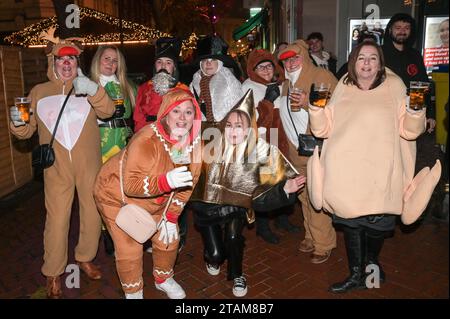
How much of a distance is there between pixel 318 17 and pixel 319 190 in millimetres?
5974

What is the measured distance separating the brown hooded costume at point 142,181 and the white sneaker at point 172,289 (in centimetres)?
40

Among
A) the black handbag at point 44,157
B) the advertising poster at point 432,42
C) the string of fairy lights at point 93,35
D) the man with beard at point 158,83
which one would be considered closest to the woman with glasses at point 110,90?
→ the man with beard at point 158,83

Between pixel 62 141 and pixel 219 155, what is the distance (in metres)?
1.37

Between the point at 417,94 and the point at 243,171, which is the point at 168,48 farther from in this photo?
the point at 417,94

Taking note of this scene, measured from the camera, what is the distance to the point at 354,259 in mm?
3641

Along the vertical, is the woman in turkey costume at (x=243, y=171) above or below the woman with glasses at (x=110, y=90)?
below

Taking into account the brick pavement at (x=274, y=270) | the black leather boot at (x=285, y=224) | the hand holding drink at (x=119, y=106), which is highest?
the hand holding drink at (x=119, y=106)

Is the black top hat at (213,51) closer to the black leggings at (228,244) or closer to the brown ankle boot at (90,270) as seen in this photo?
the black leggings at (228,244)

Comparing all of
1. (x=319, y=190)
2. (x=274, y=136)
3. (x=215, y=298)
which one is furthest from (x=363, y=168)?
(x=215, y=298)

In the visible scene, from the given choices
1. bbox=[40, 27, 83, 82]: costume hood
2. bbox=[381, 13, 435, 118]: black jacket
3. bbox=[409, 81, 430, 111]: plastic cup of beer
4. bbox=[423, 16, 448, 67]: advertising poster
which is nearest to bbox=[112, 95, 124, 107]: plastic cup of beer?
bbox=[40, 27, 83, 82]: costume hood

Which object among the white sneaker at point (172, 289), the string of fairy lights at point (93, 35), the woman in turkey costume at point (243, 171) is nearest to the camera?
the woman in turkey costume at point (243, 171)

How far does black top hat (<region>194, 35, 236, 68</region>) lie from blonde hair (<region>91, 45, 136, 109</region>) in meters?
0.79

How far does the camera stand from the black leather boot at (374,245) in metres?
3.58

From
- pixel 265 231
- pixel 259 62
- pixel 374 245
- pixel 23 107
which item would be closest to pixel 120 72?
pixel 23 107
